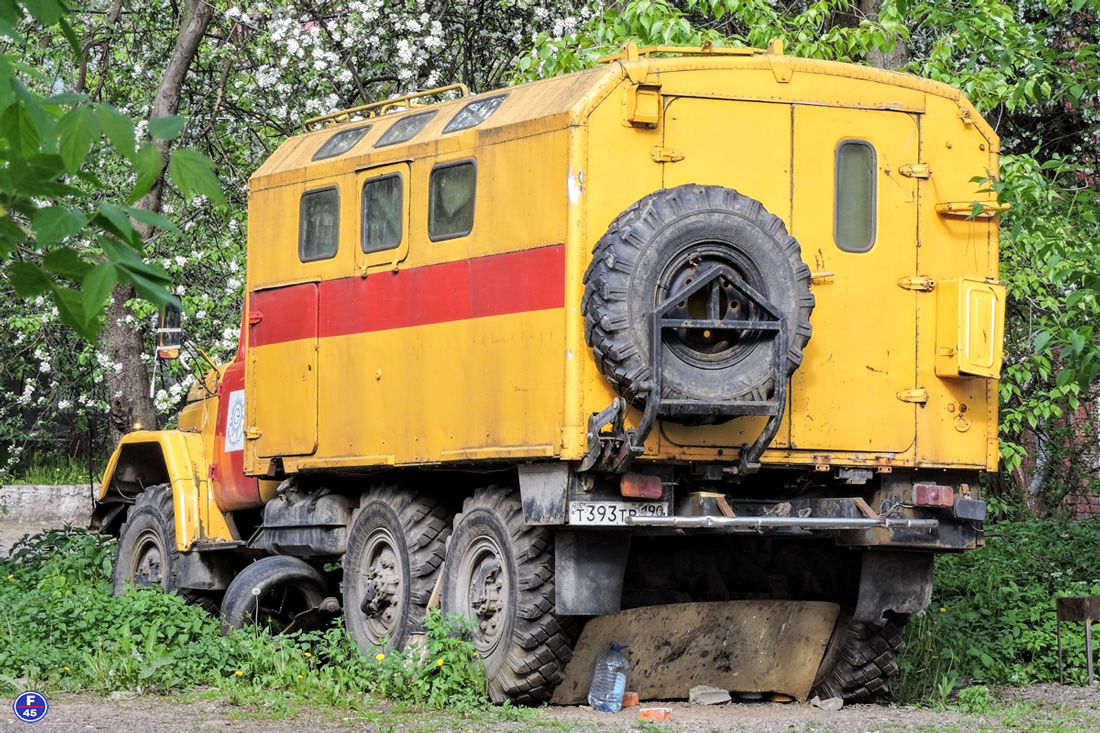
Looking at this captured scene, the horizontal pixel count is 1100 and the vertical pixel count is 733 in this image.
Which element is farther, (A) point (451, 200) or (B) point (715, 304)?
(A) point (451, 200)

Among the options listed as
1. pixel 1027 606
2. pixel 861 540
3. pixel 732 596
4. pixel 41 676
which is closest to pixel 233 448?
pixel 41 676

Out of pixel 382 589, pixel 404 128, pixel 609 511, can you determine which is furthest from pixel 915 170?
pixel 382 589

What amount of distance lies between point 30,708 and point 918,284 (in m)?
5.22

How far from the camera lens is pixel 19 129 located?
377 centimetres

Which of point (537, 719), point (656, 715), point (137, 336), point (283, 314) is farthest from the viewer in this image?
point (137, 336)

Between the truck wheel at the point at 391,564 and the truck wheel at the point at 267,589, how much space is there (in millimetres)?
700

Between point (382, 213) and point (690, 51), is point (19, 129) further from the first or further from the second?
point (382, 213)

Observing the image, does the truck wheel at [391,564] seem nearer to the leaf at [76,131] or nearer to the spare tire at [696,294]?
the spare tire at [696,294]

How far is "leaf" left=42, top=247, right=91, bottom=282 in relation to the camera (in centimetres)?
389

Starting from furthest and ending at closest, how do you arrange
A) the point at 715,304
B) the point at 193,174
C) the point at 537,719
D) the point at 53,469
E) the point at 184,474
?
1. the point at 53,469
2. the point at 184,474
3. the point at 537,719
4. the point at 715,304
5. the point at 193,174

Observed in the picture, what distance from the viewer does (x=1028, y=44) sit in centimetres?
1177

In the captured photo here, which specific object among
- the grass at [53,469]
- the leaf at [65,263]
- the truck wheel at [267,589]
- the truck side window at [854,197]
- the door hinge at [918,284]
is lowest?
the truck wheel at [267,589]

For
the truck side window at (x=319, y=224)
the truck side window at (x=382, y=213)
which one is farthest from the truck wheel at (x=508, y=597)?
the truck side window at (x=319, y=224)

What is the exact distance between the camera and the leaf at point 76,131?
12.5ft
